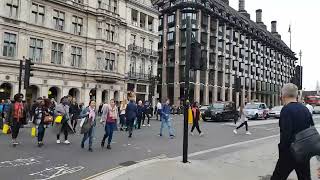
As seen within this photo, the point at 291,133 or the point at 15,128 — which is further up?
the point at 291,133

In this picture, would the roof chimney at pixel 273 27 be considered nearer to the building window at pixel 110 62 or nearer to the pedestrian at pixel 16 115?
the building window at pixel 110 62

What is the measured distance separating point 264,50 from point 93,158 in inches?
3332

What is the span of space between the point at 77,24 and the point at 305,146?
127 feet

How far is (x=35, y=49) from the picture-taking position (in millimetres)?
36125

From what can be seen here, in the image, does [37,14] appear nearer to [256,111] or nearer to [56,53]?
[56,53]

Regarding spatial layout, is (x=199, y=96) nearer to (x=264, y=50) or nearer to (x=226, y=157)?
(x=264, y=50)

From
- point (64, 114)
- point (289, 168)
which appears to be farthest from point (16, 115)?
point (289, 168)

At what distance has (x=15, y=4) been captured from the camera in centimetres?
3447

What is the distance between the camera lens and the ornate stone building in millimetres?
62125

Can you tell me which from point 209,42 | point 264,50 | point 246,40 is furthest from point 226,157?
point 264,50

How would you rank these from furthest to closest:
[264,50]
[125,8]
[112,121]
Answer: [264,50], [125,8], [112,121]

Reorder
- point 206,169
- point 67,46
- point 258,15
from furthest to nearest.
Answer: point 258,15 < point 67,46 < point 206,169

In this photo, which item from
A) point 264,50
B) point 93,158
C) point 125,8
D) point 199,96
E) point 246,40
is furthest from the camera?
point 264,50

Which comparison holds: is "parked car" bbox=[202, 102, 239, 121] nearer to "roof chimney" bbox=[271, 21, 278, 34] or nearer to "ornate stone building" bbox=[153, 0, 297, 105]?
"ornate stone building" bbox=[153, 0, 297, 105]
